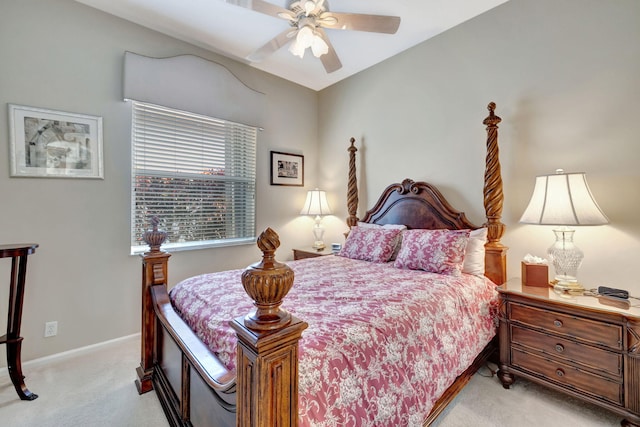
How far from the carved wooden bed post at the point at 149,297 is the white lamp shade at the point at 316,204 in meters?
2.08

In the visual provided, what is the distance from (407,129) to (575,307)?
2.19m

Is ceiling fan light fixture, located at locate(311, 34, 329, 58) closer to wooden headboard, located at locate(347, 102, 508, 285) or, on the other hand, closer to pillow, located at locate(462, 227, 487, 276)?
wooden headboard, located at locate(347, 102, 508, 285)

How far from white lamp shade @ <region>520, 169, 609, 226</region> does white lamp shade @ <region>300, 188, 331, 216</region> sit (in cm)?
234

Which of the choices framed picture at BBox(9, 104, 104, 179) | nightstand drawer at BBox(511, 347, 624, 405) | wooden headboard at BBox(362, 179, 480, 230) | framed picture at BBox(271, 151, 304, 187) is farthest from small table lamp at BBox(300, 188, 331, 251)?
nightstand drawer at BBox(511, 347, 624, 405)

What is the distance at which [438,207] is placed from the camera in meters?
2.80

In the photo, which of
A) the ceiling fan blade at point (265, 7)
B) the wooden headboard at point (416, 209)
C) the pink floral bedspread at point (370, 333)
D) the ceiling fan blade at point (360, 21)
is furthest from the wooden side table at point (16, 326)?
the wooden headboard at point (416, 209)

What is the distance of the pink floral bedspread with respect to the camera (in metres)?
1.06

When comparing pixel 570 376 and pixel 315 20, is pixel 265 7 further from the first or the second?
pixel 570 376

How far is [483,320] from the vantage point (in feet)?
6.62

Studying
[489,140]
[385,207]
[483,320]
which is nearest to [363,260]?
[385,207]

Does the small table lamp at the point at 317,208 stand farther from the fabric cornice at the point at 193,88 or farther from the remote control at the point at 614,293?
the remote control at the point at 614,293

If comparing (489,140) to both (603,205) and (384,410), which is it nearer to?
(603,205)

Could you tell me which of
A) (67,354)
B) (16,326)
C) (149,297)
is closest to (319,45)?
(149,297)

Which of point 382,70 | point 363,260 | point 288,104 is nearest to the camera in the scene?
point 363,260
